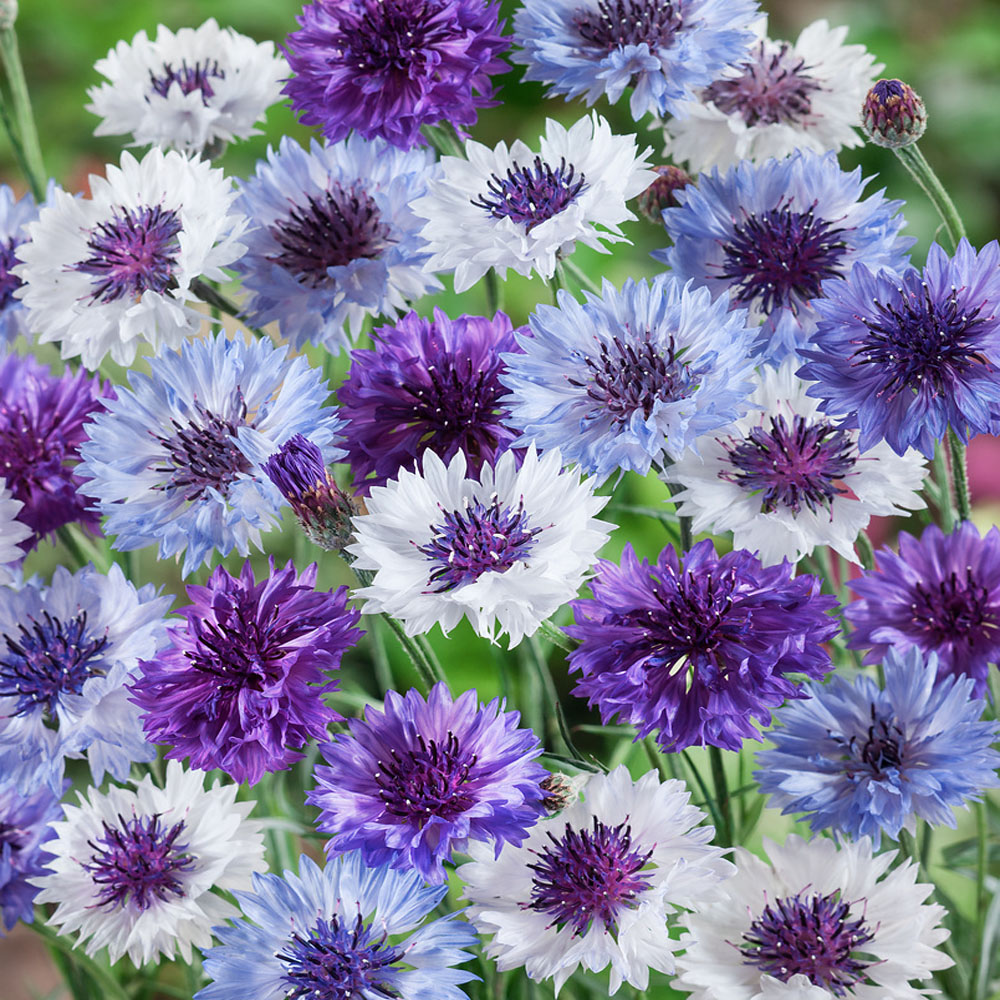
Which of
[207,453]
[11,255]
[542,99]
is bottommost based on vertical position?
[207,453]

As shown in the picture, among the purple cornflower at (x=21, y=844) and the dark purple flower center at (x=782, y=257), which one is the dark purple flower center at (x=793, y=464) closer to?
the dark purple flower center at (x=782, y=257)

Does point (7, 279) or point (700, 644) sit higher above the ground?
point (7, 279)

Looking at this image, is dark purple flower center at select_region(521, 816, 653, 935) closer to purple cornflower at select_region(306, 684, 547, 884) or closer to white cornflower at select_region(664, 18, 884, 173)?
purple cornflower at select_region(306, 684, 547, 884)

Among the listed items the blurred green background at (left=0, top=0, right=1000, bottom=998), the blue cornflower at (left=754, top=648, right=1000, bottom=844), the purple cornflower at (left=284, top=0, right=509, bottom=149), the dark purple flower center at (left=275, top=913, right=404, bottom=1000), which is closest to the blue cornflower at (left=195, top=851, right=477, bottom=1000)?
the dark purple flower center at (left=275, top=913, right=404, bottom=1000)

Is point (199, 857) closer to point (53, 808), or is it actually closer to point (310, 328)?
point (53, 808)

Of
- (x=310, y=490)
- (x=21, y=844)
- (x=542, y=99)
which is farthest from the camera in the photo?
(x=542, y=99)

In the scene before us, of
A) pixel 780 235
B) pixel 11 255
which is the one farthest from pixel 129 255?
pixel 780 235

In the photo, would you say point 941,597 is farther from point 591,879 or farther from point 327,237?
point 327,237
